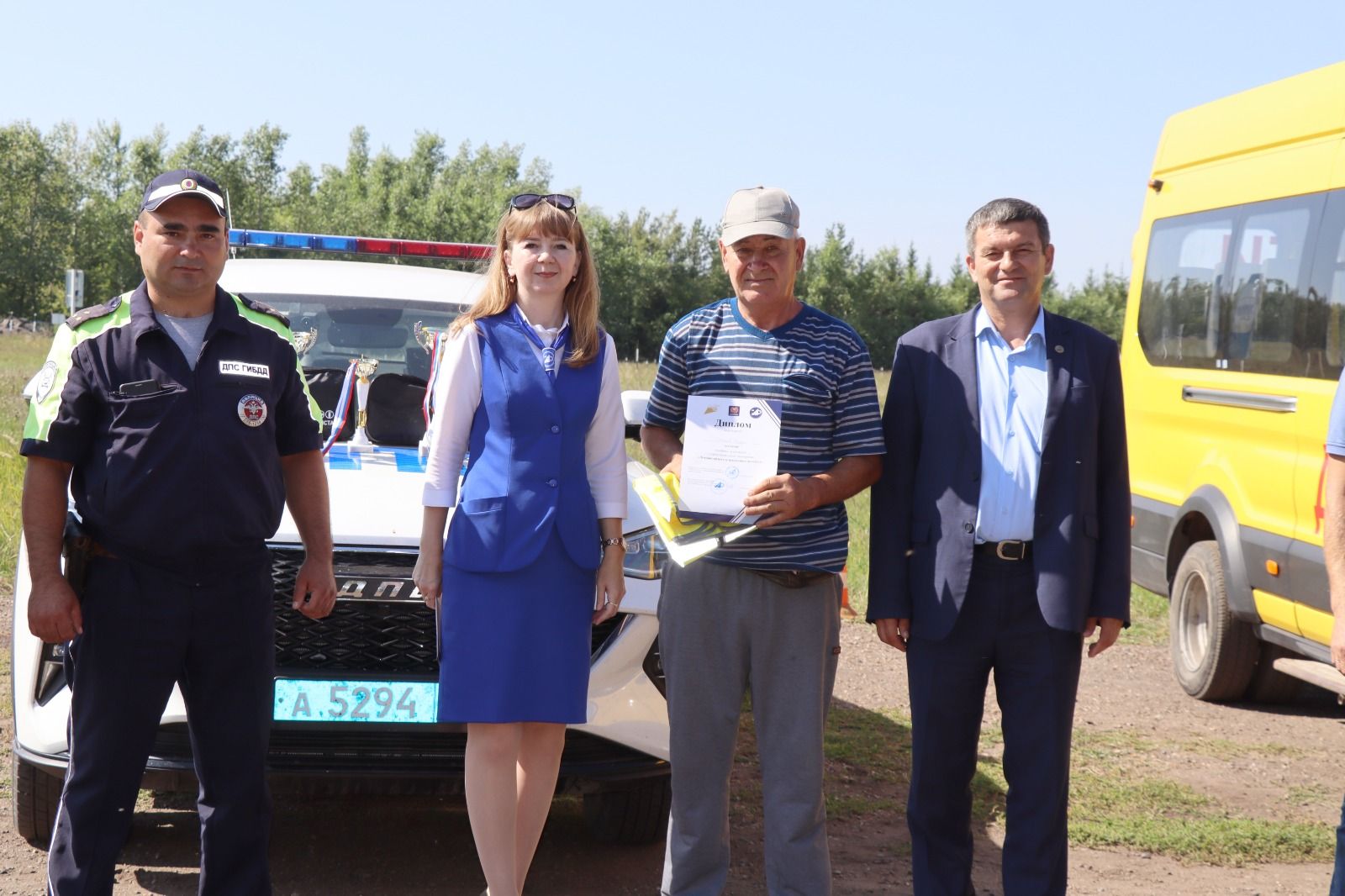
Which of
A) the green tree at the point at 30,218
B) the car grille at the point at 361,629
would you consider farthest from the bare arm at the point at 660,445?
the green tree at the point at 30,218

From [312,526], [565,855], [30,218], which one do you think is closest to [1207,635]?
[565,855]

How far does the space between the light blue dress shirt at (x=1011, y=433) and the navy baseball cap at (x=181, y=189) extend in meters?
1.88

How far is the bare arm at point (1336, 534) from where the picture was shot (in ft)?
10.2

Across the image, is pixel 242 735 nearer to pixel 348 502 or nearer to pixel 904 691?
pixel 348 502

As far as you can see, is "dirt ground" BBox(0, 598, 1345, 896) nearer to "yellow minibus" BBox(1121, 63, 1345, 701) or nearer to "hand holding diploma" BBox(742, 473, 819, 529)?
"yellow minibus" BBox(1121, 63, 1345, 701)

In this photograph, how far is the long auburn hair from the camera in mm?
3344

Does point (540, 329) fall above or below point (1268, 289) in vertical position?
below

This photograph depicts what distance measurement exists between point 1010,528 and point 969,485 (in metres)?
0.14

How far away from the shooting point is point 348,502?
3932 mm

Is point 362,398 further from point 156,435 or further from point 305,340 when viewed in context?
point 156,435

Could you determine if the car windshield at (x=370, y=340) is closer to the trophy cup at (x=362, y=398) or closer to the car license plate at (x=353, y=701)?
the trophy cup at (x=362, y=398)

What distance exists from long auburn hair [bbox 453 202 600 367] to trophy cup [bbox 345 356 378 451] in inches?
61.7

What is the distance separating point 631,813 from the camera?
4332 mm

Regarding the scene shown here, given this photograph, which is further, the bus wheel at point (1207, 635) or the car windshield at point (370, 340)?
the bus wheel at point (1207, 635)
